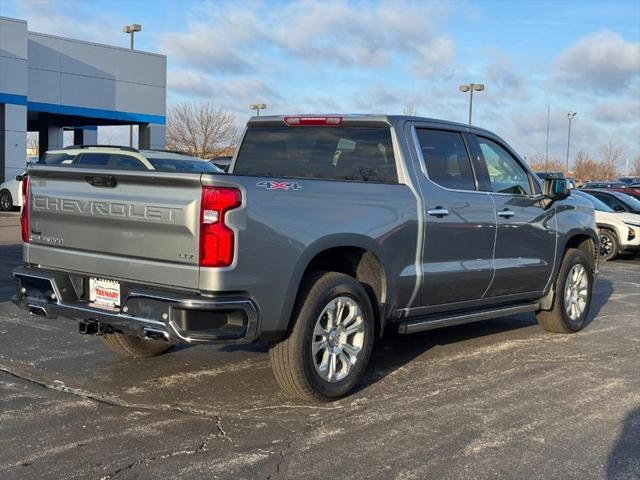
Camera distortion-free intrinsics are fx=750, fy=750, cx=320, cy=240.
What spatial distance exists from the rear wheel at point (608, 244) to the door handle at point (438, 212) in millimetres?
11327

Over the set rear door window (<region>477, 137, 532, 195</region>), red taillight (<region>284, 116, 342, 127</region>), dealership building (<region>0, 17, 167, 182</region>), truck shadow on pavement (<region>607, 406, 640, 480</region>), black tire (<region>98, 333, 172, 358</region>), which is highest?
dealership building (<region>0, 17, 167, 182</region>)

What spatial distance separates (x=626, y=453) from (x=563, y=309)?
3389mm

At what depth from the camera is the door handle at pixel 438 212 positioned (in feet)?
19.1

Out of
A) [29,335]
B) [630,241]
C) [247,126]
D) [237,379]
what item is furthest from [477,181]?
[630,241]

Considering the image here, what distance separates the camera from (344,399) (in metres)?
5.31

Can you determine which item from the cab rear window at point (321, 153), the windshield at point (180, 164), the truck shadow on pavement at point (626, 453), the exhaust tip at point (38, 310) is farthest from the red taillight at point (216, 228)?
the windshield at point (180, 164)

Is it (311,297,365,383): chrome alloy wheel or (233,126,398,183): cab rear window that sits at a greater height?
(233,126,398,183): cab rear window

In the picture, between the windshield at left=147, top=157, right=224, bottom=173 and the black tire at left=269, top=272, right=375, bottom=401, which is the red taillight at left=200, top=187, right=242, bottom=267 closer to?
the black tire at left=269, top=272, right=375, bottom=401

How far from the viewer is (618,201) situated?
56.3 ft

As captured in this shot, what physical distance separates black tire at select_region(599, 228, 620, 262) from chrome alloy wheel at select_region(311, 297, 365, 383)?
12.2m

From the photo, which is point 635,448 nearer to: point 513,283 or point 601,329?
point 513,283

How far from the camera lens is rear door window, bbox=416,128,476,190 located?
609 cm

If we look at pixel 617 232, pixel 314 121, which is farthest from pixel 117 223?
pixel 617 232

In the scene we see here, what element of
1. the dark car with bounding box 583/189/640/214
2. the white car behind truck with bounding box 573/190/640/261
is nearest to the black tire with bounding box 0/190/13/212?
the white car behind truck with bounding box 573/190/640/261
